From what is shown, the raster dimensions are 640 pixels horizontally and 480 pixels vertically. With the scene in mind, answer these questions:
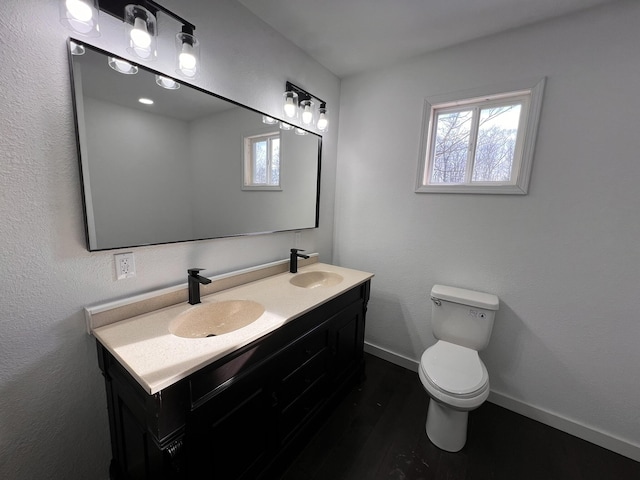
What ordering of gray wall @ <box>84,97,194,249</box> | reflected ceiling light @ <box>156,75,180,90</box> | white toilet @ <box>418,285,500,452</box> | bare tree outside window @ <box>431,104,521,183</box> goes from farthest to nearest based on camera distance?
bare tree outside window @ <box>431,104,521,183</box>, white toilet @ <box>418,285,500,452</box>, reflected ceiling light @ <box>156,75,180,90</box>, gray wall @ <box>84,97,194,249</box>

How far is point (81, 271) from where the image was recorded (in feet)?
3.34

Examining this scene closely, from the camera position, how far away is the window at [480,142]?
1.61 meters

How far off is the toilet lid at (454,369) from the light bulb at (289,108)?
70.4 inches

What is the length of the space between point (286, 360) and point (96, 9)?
1532 millimetres

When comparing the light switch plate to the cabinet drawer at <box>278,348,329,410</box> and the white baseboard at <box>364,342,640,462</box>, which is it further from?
the white baseboard at <box>364,342,640,462</box>

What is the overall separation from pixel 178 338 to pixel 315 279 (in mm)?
1118

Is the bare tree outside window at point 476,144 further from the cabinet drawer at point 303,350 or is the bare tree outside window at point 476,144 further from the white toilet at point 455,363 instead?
the cabinet drawer at point 303,350

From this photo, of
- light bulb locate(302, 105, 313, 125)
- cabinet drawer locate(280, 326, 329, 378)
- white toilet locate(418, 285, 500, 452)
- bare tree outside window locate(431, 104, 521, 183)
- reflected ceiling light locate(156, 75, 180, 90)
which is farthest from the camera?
light bulb locate(302, 105, 313, 125)

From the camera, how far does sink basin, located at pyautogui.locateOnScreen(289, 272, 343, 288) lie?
186cm

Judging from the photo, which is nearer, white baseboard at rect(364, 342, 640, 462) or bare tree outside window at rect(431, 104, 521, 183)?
white baseboard at rect(364, 342, 640, 462)

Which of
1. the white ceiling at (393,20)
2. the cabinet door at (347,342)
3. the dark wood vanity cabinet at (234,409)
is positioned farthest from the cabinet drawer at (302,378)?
the white ceiling at (393,20)

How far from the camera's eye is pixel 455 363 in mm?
1553

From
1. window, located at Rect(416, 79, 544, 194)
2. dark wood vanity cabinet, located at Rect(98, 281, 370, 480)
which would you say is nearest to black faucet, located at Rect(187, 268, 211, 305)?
dark wood vanity cabinet, located at Rect(98, 281, 370, 480)

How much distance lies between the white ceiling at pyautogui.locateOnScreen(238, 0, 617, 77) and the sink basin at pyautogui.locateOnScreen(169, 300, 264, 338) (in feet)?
5.33
